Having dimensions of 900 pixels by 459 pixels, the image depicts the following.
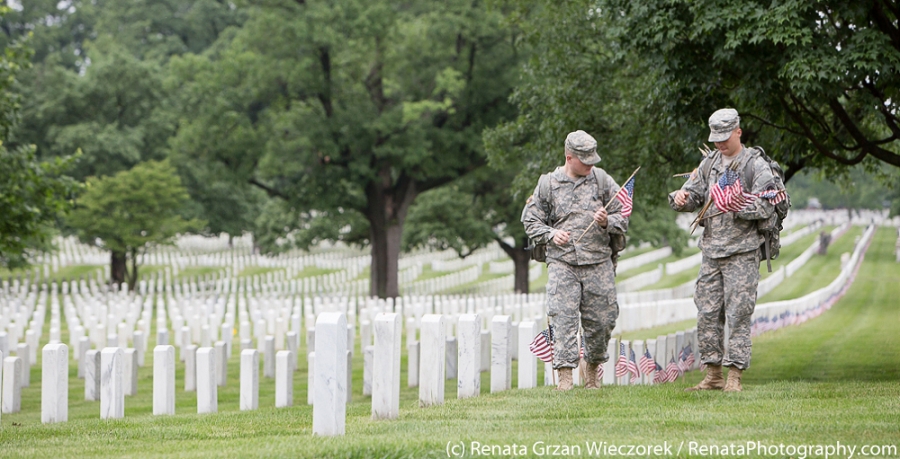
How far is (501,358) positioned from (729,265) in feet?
6.43

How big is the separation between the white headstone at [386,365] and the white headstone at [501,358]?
5.41 feet

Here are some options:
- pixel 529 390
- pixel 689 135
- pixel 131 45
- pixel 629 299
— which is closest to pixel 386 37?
pixel 629 299

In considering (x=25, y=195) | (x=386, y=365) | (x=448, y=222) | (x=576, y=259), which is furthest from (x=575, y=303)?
(x=448, y=222)

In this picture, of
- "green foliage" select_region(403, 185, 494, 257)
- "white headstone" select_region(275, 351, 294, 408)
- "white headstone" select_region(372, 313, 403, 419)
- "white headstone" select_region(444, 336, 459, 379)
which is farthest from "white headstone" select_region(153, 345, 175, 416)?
"green foliage" select_region(403, 185, 494, 257)

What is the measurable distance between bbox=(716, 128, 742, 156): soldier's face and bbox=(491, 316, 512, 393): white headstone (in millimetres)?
2102

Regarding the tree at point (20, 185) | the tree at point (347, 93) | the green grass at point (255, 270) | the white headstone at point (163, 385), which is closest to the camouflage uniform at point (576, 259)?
the white headstone at point (163, 385)

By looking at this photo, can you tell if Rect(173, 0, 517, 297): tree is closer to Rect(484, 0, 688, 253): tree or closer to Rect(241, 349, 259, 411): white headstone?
Rect(484, 0, 688, 253): tree

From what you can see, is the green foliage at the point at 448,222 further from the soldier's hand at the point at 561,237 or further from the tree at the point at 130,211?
the soldier's hand at the point at 561,237

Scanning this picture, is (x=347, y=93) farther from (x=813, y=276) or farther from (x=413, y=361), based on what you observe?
(x=813, y=276)

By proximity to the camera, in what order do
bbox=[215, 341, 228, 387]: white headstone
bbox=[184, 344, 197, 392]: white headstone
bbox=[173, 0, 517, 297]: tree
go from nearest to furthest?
bbox=[184, 344, 197, 392]: white headstone → bbox=[215, 341, 228, 387]: white headstone → bbox=[173, 0, 517, 297]: tree

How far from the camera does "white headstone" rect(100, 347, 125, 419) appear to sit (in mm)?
8125

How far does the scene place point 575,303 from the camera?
760 centimetres

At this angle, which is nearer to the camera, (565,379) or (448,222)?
(565,379)

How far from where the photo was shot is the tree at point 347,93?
28.3 meters
